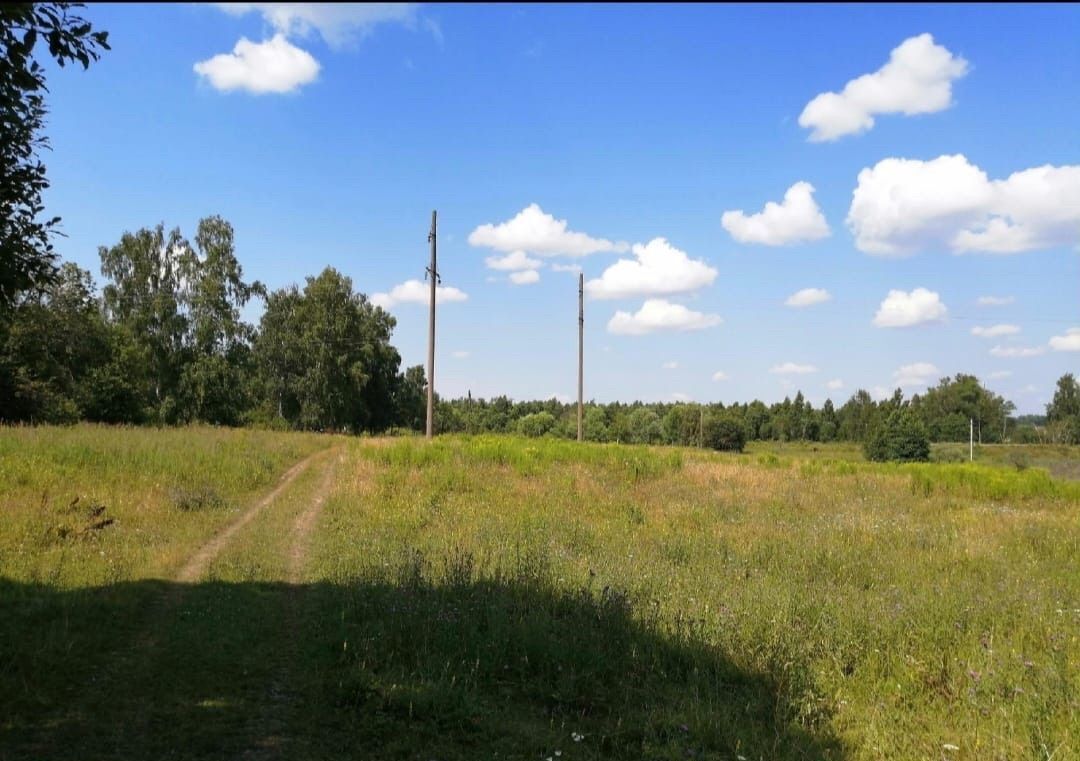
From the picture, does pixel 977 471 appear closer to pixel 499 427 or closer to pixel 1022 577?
pixel 1022 577

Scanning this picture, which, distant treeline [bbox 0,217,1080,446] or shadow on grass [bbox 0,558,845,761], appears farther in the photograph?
distant treeline [bbox 0,217,1080,446]

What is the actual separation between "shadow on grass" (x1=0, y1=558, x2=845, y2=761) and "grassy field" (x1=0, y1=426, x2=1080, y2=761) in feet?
0.08

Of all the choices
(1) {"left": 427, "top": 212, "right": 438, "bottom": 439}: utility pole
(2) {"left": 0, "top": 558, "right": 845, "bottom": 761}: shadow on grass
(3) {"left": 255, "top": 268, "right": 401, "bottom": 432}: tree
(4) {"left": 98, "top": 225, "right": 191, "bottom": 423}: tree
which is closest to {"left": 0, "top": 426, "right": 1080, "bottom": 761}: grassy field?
(2) {"left": 0, "top": 558, "right": 845, "bottom": 761}: shadow on grass

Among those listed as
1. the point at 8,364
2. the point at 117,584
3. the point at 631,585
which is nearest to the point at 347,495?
the point at 117,584

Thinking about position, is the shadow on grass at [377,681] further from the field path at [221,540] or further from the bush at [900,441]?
the bush at [900,441]

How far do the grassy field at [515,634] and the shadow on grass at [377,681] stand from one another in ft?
0.08

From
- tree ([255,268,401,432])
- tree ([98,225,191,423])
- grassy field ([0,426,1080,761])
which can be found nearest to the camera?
grassy field ([0,426,1080,761])

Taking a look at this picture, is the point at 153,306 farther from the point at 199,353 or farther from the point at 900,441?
the point at 900,441

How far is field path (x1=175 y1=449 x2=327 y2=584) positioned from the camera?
30.2ft

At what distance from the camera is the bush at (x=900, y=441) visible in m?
67.6

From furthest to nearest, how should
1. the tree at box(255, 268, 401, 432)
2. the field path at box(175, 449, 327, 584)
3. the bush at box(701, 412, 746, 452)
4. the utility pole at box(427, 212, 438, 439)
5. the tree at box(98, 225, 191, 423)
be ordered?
the bush at box(701, 412, 746, 452) < the tree at box(255, 268, 401, 432) < the tree at box(98, 225, 191, 423) < the utility pole at box(427, 212, 438, 439) < the field path at box(175, 449, 327, 584)

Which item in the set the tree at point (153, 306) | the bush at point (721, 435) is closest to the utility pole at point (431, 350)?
the tree at point (153, 306)

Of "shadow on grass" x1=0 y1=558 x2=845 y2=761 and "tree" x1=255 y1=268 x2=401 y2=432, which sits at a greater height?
"tree" x1=255 y1=268 x2=401 y2=432

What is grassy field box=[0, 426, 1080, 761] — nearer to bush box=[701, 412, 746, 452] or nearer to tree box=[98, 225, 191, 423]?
tree box=[98, 225, 191, 423]
